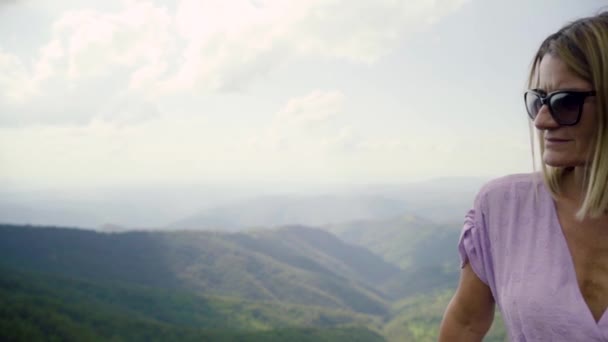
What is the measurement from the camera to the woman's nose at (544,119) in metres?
1.76

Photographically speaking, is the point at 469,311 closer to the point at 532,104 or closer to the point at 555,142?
the point at 555,142

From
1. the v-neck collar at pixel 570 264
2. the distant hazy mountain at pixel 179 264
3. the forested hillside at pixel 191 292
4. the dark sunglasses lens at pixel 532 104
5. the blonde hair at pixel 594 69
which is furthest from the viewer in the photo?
the distant hazy mountain at pixel 179 264

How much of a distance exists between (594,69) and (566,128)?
23 cm

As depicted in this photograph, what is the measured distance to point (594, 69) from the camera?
161 centimetres

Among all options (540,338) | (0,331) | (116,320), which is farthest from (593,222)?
(116,320)

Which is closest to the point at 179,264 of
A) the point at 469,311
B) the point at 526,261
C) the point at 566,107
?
the point at 469,311

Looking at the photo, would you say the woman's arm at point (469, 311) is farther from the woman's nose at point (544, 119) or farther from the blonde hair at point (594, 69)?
Result: the woman's nose at point (544, 119)

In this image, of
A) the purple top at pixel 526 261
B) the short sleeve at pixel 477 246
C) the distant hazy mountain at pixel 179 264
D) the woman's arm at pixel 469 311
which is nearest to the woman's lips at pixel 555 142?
the purple top at pixel 526 261

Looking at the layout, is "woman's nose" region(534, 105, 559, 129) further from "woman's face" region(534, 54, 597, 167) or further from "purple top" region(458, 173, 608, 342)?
"purple top" region(458, 173, 608, 342)

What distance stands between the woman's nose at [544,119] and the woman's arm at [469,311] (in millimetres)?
630

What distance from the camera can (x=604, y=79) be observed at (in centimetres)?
161

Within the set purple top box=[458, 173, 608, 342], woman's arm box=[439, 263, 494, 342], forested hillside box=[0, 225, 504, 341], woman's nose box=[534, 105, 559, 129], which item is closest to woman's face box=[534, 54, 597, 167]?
woman's nose box=[534, 105, 559, 129]

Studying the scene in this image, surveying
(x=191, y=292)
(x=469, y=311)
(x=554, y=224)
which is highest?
(x=554, y=224)

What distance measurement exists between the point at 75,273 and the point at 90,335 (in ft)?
175
